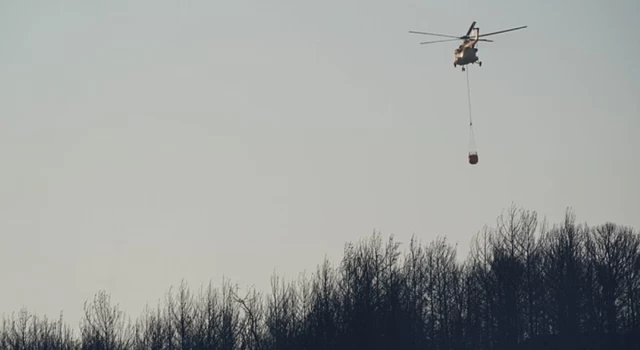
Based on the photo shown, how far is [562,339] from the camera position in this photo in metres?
76.5

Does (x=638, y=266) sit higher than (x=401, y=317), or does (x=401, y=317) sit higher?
(x=638, y=266)

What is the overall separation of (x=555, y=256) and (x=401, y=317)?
21.4 meters

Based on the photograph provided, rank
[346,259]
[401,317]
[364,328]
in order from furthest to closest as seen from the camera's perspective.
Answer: [346,259], [401,317], [364,328]

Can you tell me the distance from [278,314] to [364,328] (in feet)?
55.4

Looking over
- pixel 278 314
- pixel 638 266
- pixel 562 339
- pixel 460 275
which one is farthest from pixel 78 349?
pixel 638 266

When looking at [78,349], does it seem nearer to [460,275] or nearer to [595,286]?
[460,275]

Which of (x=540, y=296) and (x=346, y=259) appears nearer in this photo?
(x=346, y=259)

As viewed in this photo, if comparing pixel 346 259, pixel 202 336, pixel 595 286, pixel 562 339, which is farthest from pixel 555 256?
pixel 202 336

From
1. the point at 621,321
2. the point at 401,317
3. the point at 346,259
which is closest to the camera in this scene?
the point at 401,317

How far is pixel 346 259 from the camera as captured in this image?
71875 mm

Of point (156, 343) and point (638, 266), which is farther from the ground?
point (638, 266)

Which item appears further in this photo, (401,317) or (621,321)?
(621,321)

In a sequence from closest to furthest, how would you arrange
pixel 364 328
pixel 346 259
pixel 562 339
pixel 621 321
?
pixel 364 328 → pixel 346 259 → pixel 562 339 → pixel 621 321

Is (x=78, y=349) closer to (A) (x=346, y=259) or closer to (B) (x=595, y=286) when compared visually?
(A) (x=346, y=259)
